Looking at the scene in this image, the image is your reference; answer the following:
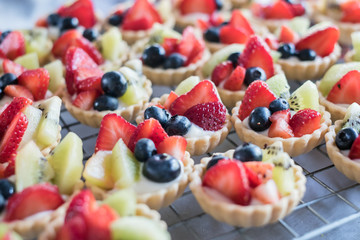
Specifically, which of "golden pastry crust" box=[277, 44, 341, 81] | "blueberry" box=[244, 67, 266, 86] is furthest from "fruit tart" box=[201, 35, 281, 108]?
"golden pastry crust" box=[277, 44, 341, 81]

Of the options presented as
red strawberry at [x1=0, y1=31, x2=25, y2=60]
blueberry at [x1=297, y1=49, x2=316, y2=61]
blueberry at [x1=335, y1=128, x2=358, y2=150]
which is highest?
red strawberry at [x1=0, y1=31, x2=25, y2=60]

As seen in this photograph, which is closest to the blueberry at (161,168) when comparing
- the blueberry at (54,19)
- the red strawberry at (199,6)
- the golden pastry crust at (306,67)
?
the golden pastry crust at (306,67)

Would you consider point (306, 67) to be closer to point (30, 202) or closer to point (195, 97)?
point (195, 97)

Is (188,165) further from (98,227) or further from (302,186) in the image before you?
(98,227)

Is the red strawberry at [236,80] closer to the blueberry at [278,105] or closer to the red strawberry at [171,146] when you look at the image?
the blueberry at [278,105]

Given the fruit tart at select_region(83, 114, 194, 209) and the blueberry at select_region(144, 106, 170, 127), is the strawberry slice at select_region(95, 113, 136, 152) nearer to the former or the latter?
the fruit tart at select_region(83, 114, 194, 209)

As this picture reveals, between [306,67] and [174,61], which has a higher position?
[174,61]

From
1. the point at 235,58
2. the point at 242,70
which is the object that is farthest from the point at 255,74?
the point at 235,58
